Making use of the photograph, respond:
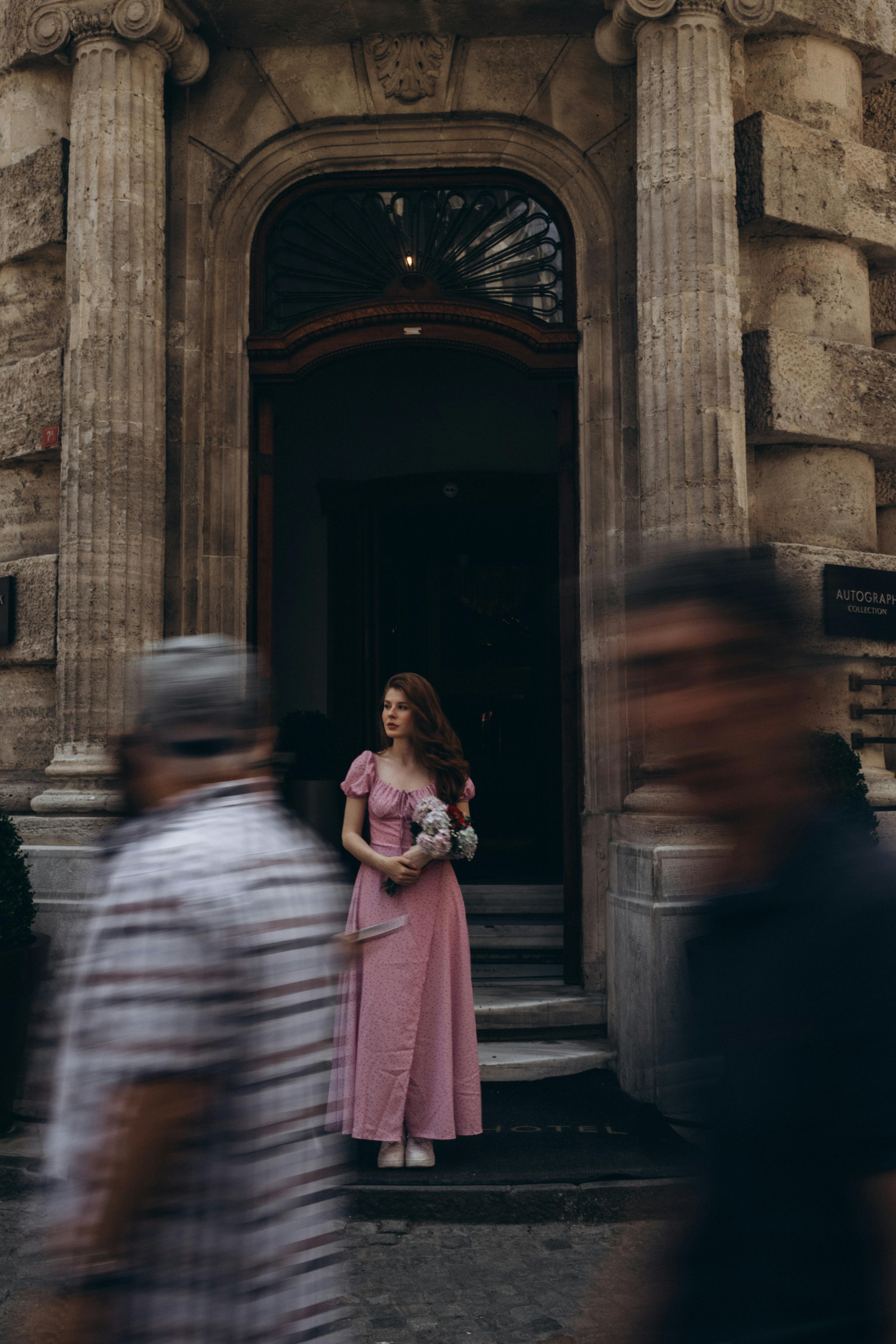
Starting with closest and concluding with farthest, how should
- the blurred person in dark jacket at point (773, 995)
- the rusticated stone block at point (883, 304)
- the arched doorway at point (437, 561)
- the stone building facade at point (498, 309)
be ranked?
1. the blurred person in dark jacket at point (773, 995)
2. the stone building facade at point (498, 309)
3. the rusticated stone block at point (883, 304)
4. the arched doorway at point (437, 561)

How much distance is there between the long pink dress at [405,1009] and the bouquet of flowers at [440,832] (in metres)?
0.09

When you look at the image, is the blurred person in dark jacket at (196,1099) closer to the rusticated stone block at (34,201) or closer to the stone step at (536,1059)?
the stone step at (536,1059)

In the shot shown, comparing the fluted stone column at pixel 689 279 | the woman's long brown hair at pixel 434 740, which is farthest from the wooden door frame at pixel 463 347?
the woman's long brown hair at pixel 434 740

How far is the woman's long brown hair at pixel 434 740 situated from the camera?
193 inches

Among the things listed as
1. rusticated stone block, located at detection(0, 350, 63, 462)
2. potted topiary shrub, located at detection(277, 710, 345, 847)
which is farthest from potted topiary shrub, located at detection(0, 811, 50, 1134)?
potted topiary shrub, located at detection(277, 710, 345, 847)

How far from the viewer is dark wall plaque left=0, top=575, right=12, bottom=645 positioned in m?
6.83

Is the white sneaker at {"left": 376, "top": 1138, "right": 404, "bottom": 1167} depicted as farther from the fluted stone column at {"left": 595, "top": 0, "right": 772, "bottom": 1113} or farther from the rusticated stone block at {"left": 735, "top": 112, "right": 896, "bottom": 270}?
the rusticated stone block at {"left": 735, "top": 112, "right": 896, "bottom": 270}

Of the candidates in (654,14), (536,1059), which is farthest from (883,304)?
(536,1059)

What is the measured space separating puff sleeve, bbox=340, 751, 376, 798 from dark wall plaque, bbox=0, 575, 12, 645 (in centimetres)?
297

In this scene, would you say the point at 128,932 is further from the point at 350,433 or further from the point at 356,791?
the point at 350,433

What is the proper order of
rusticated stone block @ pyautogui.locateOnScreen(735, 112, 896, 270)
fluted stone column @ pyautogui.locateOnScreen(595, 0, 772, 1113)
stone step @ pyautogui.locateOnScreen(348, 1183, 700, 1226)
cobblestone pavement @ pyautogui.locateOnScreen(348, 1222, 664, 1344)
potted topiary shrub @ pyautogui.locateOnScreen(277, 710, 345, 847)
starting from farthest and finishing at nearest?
potted topiary shrub @ pyautogui.locateOnScreen(277, 710, 345, 847)
rusticated stone block @ pyautogui.locateOnScreen(735, 112, 896, 270)
fluted stone column @ pyautogui.locateOnScreen(595, 0, 772, 1113)
stone step @ pyautogui.locateOnScreen(348, 1183, 700, 1226)
cobblestone pavement @ pyautogui.locateOnScreen(348, 1222, 664, 1344)

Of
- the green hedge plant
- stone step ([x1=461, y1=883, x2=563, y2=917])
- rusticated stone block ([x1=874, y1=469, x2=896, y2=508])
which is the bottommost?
stone step ([x1=461, y1=883, x2=563, y2=917])

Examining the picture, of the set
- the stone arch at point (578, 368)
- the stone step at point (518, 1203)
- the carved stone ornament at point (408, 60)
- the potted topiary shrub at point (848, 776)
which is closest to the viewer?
the stone step at point (518, 1203)

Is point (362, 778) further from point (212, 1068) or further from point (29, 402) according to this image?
point (29, 402)
